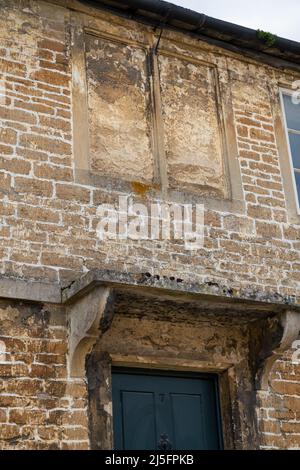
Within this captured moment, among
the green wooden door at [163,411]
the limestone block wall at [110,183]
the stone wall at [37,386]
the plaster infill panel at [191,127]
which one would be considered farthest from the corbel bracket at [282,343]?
the stone wall at [37,386]

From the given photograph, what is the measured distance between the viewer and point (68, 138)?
7.31 m

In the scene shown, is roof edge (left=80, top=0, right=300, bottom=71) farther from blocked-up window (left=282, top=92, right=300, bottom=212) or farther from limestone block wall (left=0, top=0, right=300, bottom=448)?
blocked-up window (left=282, top=92, right=300, bottom=212)

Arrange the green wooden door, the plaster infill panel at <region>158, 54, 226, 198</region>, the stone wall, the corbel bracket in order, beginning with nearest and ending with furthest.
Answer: the stone wall < the green wooden door < the corbel bracket < the plaster infill panel at <region>158, 54, 226, 198</region>

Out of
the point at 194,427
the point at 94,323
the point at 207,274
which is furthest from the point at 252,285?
the point at 94,323

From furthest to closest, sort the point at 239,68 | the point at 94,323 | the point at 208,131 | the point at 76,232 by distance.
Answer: the point at 239,68 < the point at 208,131 < the point at 76,232 < the point at 94,323

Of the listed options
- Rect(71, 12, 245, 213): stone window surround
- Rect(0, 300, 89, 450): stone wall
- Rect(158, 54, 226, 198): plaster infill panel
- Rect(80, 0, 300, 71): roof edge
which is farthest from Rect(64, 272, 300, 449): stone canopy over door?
Rect(80, 0, 300, 71): roof edge

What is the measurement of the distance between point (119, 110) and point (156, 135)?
424mm

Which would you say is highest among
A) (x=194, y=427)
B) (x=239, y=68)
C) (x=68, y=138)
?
(x=239, y=68)

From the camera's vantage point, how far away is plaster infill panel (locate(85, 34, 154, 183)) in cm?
753

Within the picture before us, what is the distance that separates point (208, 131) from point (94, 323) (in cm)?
272

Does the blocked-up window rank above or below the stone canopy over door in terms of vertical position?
above

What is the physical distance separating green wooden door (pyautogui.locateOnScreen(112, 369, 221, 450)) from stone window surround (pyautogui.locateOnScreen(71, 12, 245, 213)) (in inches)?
65.0

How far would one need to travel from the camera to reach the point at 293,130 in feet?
29.2

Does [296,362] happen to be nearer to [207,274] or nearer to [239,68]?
[207,274]
